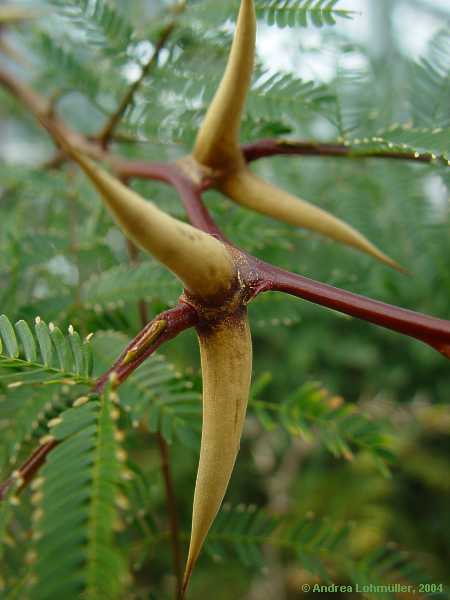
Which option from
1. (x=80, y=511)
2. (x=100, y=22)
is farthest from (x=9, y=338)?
(x=100, y=22)

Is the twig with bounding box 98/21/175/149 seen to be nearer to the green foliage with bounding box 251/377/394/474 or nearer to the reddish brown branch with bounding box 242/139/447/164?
the reddish brown branch with bounding box 242/139/447/164

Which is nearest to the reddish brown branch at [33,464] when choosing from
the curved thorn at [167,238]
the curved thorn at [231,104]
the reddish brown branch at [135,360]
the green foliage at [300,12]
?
the reddish brown branch at [135,360]

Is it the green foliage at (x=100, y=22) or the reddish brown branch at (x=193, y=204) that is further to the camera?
the green foliage at (x=100, y=22)

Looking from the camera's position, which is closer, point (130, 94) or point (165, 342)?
point (165, 342)

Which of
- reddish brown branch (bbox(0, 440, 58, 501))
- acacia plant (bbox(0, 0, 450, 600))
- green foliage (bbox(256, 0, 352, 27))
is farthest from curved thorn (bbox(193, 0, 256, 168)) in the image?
reddish brown branch (bbox(0, 440, 58, 501))

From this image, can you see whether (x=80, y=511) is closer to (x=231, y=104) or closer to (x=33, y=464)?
(x=33, y=464)

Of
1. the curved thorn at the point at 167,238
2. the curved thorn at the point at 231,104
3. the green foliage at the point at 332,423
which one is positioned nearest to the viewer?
the curved thorn at the point at 167,238

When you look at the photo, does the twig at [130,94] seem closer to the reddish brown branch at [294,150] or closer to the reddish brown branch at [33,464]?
the reddish brown branch at [294,150]
